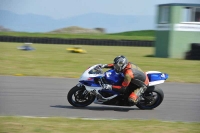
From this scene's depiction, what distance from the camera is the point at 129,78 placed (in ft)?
29.6

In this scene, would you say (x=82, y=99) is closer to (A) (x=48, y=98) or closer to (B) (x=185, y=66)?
(A) (x=48, y=98)

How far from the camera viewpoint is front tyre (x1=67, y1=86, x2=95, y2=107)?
30.3 feet

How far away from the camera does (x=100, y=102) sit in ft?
30.4

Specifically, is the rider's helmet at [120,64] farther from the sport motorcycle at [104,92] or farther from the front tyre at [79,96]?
the front tyre at [79,96]

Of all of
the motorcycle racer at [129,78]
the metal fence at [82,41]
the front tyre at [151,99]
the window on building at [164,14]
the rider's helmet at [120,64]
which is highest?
the window on building at [164,14]

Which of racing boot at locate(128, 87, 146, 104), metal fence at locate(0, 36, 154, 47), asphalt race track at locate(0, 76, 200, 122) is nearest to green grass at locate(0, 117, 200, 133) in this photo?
asphalt race track at locate(0, 76, 200, 122)

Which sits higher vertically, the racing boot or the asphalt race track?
the racing boot

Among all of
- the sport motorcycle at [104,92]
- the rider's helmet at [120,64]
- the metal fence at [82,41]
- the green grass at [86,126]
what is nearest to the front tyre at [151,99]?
the sport motorcycle at [104,92]

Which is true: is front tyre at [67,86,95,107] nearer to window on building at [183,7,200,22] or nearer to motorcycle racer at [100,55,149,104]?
motorcycle racer at [100,55,149,104]

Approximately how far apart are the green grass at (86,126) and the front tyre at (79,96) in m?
1.77

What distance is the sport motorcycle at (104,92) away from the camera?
30.2ft

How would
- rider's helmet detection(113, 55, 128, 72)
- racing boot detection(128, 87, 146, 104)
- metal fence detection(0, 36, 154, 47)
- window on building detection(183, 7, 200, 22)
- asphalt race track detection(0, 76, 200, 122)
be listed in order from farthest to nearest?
metal fence detection(0, 36, 154, 47) < window on building detection(183, 7, 200, 22) < racing boot detection(128, 87, 146, 104) < rider's helmet detection(113, 55, 128, 72) < asphalt race track detection(0, 76, 200, 122)

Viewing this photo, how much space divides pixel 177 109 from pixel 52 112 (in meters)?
2.61

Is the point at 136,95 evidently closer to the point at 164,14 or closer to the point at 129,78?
the point at 129,78
